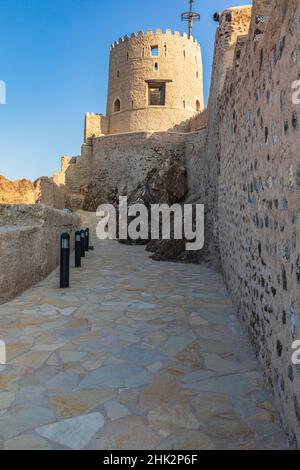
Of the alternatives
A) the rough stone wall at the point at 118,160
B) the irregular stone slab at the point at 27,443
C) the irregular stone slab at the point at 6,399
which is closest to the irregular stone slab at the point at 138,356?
the irregular stone slab at the point at 6,399

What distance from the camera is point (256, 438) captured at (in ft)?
6.35

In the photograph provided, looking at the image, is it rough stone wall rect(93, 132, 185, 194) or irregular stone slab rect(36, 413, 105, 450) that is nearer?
irregular stone slab rect(36, 413, 105, 450)

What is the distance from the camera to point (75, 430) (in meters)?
1.99

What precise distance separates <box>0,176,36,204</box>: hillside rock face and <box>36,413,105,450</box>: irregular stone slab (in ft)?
44.3

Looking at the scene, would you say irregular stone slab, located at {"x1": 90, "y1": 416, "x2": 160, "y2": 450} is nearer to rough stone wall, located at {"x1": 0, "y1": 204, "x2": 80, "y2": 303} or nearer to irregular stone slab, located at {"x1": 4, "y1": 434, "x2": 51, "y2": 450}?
irregular stone slab, located at {"x1": 4, "y1": 434, "x2": 51, "y2": 450}

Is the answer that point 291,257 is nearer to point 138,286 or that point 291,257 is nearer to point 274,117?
point 274,117

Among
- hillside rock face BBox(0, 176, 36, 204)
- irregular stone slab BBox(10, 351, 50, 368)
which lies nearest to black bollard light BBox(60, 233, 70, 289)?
irregular stone slab BBox(10, 351, 50, 368)

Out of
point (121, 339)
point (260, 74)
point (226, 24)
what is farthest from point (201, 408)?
point (226, 24)

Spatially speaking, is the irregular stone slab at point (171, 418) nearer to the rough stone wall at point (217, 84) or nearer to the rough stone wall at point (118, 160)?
the rough stone wall at point (217, 84)

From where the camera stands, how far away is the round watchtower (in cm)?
2809

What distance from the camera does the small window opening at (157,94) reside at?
29.0m

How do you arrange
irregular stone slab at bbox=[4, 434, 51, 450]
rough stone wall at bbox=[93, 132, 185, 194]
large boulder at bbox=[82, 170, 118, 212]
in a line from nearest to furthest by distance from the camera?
irregular stone slab at bbox=[4, 434, 51, 450], rough stone wall at bbox=[93, 132, 185, 194], large boulder at bbox=[82, 170, 118, 212]

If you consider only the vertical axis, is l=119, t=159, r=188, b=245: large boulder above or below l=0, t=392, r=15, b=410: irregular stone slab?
above

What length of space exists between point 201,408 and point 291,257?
1.13 metres
